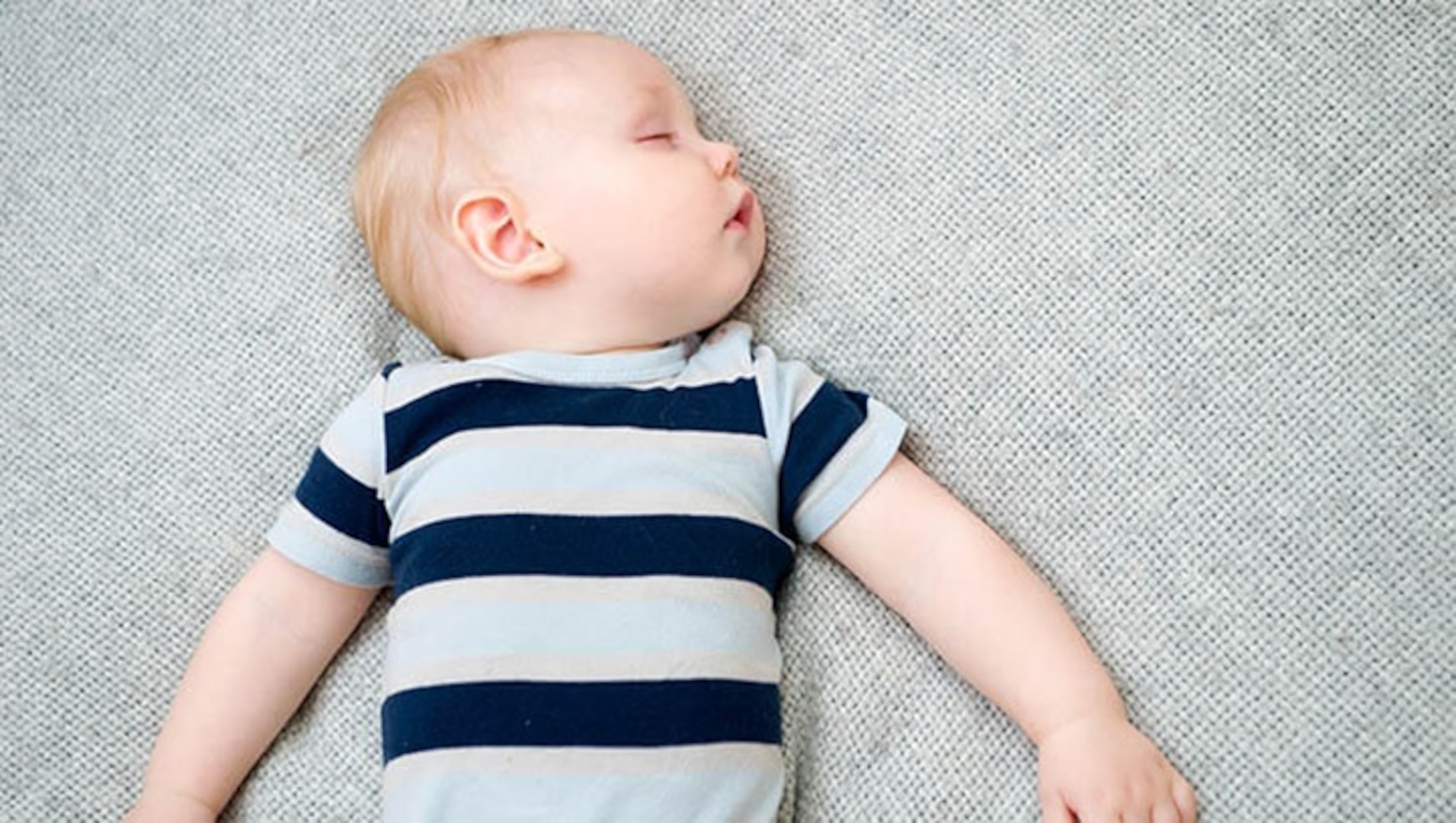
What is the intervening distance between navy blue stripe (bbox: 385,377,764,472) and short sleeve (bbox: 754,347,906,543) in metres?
0.02

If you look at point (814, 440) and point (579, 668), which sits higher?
point (814, 440)

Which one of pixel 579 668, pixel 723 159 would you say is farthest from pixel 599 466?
pixel 723 159

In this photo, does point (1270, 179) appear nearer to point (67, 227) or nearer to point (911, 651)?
point (911, 651)

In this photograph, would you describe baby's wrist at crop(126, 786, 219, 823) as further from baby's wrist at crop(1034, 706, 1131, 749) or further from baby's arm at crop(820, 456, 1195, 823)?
baby's wrist at crop(1034, 706, 1131, 749)

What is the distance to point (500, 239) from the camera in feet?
3.84

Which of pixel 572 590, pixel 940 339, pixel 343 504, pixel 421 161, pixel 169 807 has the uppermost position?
pixel 940 339

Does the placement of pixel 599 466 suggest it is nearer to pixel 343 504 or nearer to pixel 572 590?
pixel 572 590

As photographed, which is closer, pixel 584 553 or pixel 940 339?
pixel 584 553

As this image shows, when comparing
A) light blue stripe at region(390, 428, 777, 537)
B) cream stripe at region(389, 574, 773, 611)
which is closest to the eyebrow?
light blue stripe at region(390, 428, 777, 537)

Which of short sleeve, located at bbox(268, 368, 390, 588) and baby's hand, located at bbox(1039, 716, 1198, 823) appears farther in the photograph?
short sleeve, located at bbox(268, 368, 390, 588)

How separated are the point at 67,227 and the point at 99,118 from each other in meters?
0.10

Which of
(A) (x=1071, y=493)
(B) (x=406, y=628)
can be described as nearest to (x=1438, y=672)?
(A) (x=1071, y=493)

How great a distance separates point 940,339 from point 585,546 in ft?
1.05

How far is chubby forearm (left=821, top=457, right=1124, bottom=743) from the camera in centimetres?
112
